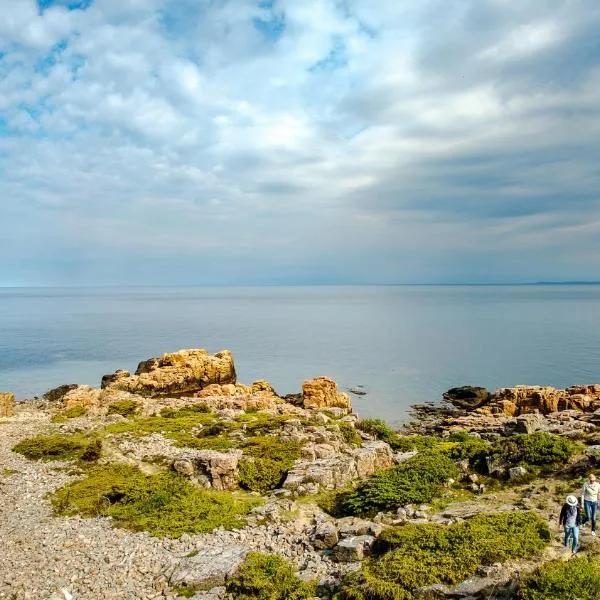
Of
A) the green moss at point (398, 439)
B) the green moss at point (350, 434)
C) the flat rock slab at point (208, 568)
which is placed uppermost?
the flat rock slab at point (208, 568)

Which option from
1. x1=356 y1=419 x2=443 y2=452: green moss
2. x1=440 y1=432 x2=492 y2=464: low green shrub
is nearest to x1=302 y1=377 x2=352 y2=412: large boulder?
x1=356 y1=419 x2=443 y2=452: green moss

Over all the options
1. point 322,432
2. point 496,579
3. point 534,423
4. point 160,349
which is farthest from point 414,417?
point 160,349

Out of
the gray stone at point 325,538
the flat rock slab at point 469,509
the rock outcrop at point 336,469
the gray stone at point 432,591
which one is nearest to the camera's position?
the gray stone at point 432,591

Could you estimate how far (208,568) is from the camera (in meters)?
16.8

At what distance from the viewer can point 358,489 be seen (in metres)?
23.3

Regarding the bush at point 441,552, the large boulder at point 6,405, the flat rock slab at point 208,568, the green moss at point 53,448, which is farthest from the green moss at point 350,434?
the large boulder at point 6,405

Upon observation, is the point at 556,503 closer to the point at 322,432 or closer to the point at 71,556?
the point at 322,432

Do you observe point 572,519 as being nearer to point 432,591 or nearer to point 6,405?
point 432,591

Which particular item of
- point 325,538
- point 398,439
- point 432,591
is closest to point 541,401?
point 398,439

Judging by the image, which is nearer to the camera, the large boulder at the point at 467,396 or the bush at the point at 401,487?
the bush at the point at 401,487

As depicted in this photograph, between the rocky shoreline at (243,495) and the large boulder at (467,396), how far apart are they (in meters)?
24.0

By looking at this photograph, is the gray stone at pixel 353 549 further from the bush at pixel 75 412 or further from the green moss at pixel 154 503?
the bush at pixel 75 412

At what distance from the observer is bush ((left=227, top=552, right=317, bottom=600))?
15.5 metres

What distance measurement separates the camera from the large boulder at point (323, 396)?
177 ft
